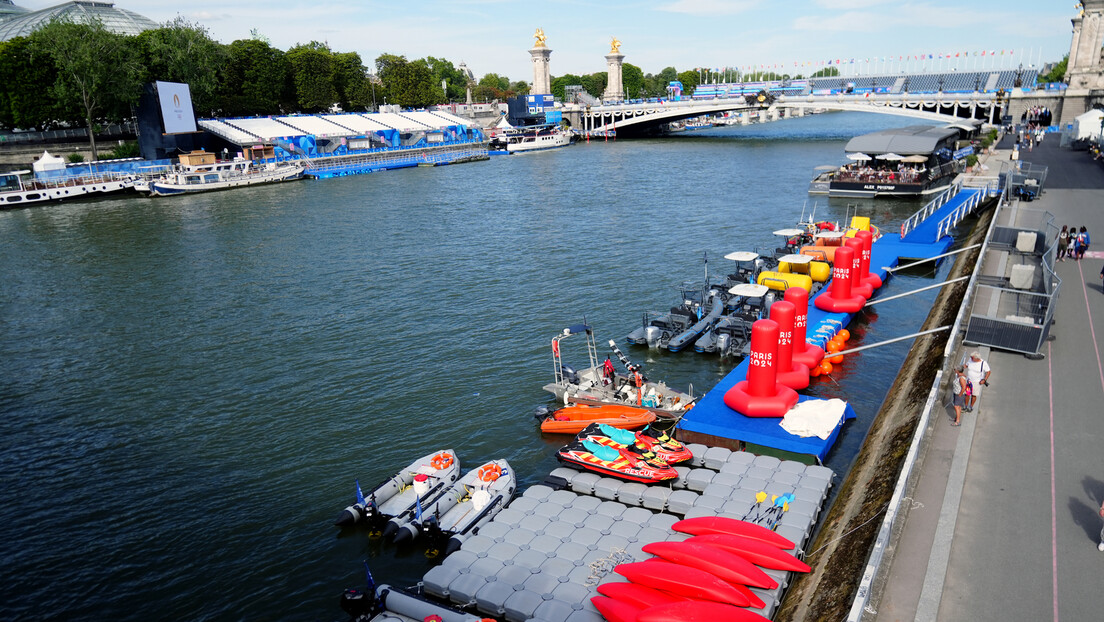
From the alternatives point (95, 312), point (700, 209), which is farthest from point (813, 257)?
point (95, 312)

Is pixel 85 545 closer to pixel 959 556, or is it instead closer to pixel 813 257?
pixel 959 556

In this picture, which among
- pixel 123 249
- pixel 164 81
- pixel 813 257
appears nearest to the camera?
pixel 813 257

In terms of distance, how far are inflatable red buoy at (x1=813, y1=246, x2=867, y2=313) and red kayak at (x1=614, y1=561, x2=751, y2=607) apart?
23.5 m

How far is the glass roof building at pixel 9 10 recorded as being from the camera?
523ft

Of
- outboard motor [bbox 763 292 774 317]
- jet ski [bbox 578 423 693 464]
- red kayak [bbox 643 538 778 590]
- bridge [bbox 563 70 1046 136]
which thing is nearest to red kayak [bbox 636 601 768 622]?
red kayak [bbox 643 538 778 590]

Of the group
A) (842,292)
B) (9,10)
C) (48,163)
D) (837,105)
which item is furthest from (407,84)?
(842,292)

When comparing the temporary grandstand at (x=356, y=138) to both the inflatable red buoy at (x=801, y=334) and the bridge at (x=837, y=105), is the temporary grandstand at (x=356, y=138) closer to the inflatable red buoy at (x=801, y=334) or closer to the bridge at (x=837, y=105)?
the bridge at (x=837, y=105)

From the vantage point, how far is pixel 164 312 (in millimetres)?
42969

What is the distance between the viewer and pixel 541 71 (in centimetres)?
19125

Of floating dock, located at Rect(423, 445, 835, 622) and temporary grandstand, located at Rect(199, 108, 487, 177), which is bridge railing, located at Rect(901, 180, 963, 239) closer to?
floating dock, located at Rect(423, 445, 835, 622)

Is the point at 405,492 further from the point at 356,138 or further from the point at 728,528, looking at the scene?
the point at 356,138

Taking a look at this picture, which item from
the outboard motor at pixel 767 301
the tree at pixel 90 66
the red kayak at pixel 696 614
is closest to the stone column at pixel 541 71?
the tree at pixel 90 66

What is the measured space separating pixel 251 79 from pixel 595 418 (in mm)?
124863

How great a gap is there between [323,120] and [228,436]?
113526 mm
